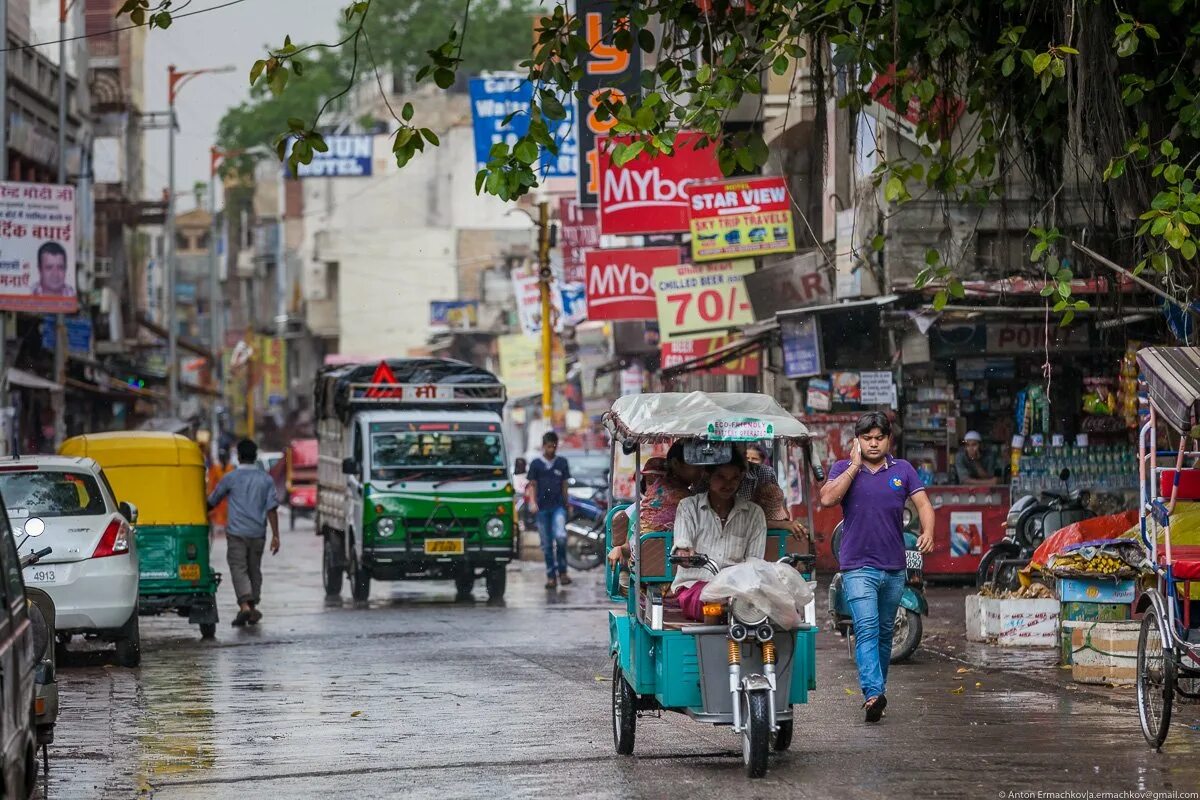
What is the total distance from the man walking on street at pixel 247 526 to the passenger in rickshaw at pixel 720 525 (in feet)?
34.1

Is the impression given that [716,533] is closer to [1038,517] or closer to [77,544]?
[77,544]

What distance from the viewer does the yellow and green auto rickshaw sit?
17688mm

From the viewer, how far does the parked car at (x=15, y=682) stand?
6742 millimetres

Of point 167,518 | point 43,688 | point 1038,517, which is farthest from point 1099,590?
point 167,518

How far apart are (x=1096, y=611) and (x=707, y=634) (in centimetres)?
559

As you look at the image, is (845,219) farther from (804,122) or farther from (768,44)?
(768,44)

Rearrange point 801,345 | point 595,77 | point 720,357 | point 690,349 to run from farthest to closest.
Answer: point 690,349 < point 595,77 < point 720,357 < point 801,345

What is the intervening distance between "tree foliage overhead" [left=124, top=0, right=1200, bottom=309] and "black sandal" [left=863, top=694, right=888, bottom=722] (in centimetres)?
237

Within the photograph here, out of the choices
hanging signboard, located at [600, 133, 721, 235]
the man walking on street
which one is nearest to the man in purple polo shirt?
→ the man walking on street

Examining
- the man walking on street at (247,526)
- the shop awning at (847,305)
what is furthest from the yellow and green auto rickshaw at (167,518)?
the shop awning at (847,305)

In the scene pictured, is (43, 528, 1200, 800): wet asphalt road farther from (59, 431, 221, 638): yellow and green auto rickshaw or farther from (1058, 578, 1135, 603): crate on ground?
(1058, 578, 1135, 603): crate on ground

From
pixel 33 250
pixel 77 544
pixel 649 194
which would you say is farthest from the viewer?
pixel 33 250

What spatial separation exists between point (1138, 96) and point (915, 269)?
480 inches

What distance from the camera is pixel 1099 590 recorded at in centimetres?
1382
